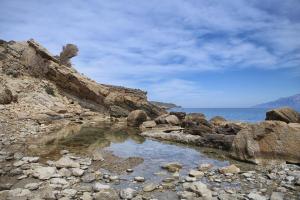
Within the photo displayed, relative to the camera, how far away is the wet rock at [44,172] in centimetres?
1162

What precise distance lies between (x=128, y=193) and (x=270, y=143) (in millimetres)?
9226

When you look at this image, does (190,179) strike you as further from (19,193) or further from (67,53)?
(67,53)

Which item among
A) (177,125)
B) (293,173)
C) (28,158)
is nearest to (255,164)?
(293,173)

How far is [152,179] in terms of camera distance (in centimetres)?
1249

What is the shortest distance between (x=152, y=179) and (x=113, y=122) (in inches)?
964

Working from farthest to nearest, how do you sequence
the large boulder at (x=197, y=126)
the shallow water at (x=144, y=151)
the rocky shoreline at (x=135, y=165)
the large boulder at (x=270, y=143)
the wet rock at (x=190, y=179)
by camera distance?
the large boulder at (x=197, y=126)
the large boulder at (x=270, y=143)
the shallow water at (x=144, y=151)
the wet rock at (x=190, y=179)
the rocky shoreline at (x=135, y=165)

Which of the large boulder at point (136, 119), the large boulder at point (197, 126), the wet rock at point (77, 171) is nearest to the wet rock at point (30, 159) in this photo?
the wet rock at point (77, 171)

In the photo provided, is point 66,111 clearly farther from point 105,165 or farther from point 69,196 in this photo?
point 69,196

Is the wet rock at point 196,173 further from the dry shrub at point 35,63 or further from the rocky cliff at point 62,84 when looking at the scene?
the dry shrub at point 35,63

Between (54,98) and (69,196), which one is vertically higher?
(54,98)

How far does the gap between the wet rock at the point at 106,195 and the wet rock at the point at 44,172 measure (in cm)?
268

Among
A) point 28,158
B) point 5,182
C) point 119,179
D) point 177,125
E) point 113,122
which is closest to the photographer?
point 5,182

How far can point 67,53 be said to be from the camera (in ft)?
166

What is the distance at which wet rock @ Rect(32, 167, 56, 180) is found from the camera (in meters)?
11.6
